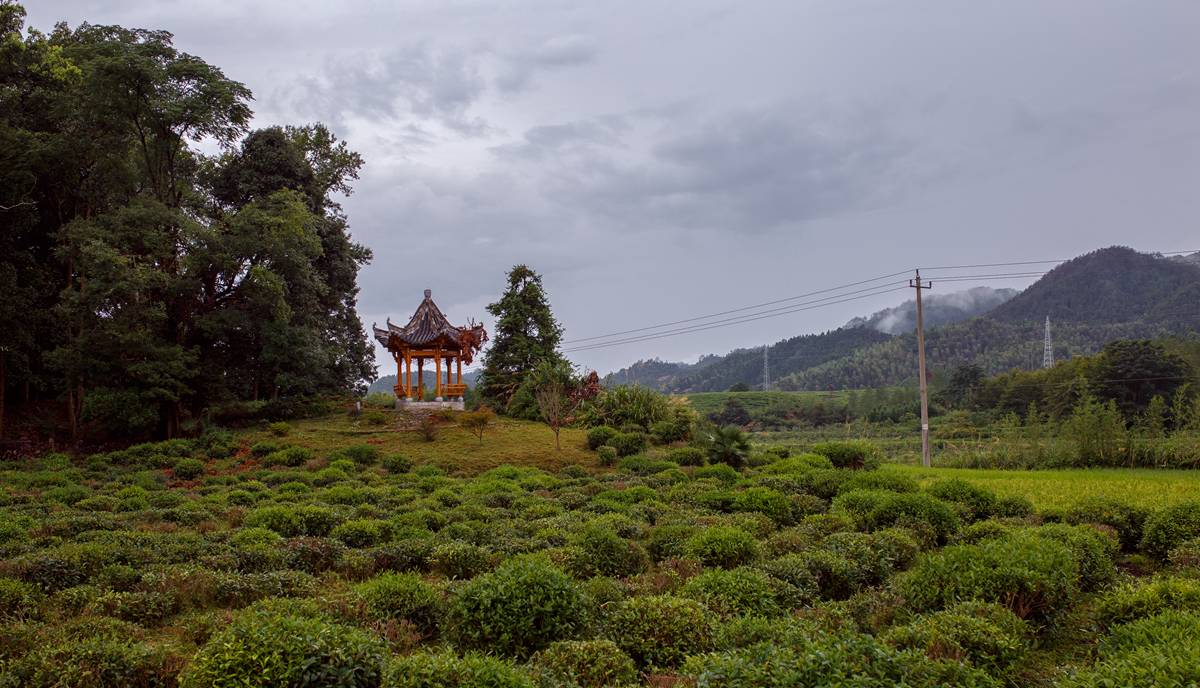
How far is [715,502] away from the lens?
12.9 m

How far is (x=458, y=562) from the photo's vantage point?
8742 millimetres

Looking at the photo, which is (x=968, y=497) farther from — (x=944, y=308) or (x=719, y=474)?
(x=944, y=308)

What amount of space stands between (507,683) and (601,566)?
425cm

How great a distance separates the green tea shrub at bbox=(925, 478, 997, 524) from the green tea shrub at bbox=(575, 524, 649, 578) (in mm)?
6285

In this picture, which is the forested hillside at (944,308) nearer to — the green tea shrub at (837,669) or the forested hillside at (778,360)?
the forested hillside at (778,360)

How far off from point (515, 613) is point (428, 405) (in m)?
21.5

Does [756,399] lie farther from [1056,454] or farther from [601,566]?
[601,566]

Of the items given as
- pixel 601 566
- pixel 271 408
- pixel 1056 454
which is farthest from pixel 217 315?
pixel 1056 454

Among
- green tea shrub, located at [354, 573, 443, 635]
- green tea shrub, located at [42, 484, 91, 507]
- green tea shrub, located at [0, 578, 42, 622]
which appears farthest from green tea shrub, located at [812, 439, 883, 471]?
green tea shrub, located at [42, 484, 91, 507]

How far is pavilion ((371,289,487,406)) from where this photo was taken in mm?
25844

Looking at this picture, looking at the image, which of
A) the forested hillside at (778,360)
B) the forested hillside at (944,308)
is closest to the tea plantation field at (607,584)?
the forested hillside at (778,360)

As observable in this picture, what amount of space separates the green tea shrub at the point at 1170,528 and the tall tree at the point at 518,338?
68.3 feet

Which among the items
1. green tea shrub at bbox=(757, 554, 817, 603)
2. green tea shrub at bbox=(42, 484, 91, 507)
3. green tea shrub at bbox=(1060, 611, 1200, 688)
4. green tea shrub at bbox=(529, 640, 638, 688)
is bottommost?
green tea shrub at bbox=(757, 554, 817, 603)

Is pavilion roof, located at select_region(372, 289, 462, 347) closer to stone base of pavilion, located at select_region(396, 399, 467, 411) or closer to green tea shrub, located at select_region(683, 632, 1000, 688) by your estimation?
stone base of pavilion, located at select_region(396, 399, 467, 411)
